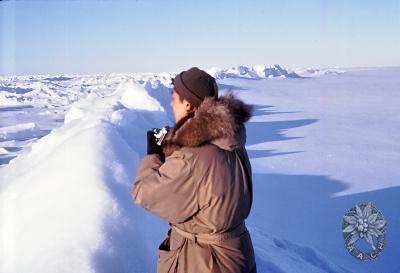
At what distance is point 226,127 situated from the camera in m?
1.31

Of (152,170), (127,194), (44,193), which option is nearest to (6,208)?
(44,193)

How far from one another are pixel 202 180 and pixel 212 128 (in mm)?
157

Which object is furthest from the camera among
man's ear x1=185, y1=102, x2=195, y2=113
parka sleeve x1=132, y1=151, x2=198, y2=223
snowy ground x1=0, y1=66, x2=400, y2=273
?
snowy ground x1=0, y1=66, x2=400, y2=273

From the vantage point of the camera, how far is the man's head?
1.38 metres

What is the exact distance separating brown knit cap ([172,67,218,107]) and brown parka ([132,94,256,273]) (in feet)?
0.14

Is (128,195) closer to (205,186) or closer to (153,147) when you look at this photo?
(153,147)

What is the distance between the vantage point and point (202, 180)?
1289 millimetres

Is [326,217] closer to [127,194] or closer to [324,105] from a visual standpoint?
[127,194]

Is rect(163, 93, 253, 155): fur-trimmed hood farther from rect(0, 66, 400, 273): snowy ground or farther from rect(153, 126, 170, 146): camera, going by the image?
rect(0, 66, 400, 273): snowy ground

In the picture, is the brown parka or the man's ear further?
the man's ear

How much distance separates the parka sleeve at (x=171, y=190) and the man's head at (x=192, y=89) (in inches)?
6.8

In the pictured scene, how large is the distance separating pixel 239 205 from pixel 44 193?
1.98m

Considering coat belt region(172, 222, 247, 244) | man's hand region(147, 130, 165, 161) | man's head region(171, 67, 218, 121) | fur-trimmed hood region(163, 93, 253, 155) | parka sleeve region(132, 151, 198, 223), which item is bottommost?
coat belt region(172, 222, 247, 244)

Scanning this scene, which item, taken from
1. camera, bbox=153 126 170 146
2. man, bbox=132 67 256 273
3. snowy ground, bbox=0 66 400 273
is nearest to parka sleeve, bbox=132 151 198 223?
man, bbox=132 67 256 273
